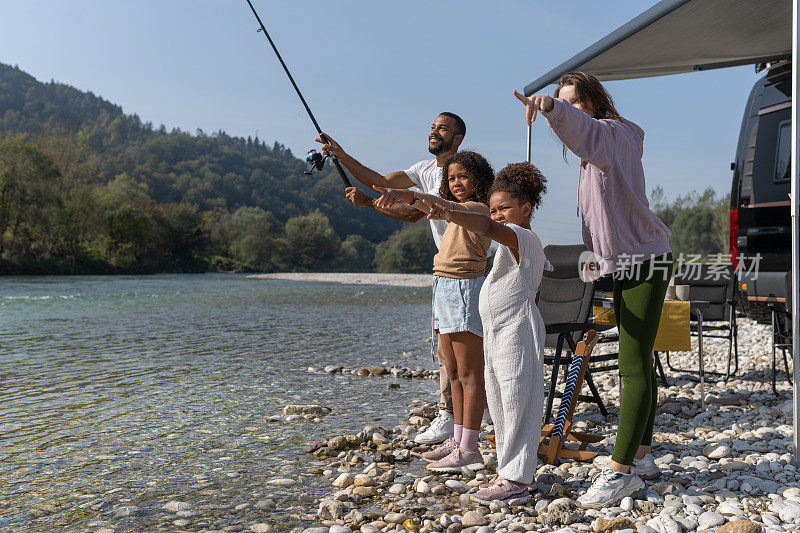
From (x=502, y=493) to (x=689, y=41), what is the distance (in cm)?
421

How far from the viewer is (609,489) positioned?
8.56 feet

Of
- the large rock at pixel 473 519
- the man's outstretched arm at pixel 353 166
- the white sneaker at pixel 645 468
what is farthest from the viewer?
the man's outstretched arm at pixel 353 166

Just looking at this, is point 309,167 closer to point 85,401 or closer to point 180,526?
point 180,526

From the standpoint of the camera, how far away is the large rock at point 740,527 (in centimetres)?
231

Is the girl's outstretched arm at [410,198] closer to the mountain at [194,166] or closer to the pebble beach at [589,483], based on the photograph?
the pebble beach at [589,483]

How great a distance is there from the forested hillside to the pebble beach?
2190 cm

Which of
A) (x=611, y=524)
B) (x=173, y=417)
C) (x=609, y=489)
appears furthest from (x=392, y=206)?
(x=173, y=417)

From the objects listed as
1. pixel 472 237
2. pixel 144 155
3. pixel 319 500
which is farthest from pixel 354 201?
pixel 144 155

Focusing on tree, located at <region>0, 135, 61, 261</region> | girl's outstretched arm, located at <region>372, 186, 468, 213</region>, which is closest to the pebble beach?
girl's outstretched arm, located at <region>372, 186, 468, 213</region>

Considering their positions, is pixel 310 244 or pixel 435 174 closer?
pixel 435 174

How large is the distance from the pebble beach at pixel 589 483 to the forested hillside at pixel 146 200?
21901 mm

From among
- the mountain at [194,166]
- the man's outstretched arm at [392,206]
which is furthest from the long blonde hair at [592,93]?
the mountain at [194,166]

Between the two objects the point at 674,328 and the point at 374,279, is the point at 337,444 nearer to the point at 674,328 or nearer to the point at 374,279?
the point at 674,328

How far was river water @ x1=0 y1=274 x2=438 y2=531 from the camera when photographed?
2926 mm
